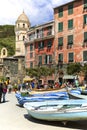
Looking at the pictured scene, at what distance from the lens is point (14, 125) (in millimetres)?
16562

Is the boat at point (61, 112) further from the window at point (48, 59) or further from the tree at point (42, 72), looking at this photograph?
the window at point (48, 59)

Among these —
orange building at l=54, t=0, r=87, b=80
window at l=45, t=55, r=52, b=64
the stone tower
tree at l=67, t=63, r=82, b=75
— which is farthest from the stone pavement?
the stone tower

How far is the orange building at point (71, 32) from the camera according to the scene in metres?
49.9

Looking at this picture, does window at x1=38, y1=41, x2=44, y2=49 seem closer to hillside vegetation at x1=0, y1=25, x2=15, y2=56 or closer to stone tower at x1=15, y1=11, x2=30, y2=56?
stone tower at x1=15, y1=11, x2=30, y2=56

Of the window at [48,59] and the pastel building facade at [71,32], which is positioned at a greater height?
the pastel building facade at [71,32]

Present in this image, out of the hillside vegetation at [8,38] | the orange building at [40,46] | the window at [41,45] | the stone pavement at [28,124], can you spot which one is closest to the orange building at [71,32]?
the orange building at [40,46]

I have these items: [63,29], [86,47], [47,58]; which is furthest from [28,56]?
[86,47]

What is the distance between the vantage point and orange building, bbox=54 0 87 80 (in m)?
49.9

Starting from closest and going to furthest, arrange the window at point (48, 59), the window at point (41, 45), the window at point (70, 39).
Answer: the window at point (70, 39) < the window at point (48, 59) < the window at point (41, 45)

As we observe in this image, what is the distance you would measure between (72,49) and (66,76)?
4381mm

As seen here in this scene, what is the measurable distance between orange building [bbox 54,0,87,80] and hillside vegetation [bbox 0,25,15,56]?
4486cm

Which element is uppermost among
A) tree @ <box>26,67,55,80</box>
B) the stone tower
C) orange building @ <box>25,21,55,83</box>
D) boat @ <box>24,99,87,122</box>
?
the stone tower

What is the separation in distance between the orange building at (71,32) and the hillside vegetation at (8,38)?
44.9m

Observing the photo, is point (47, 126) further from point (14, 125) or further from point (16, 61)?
point (16, 61)
